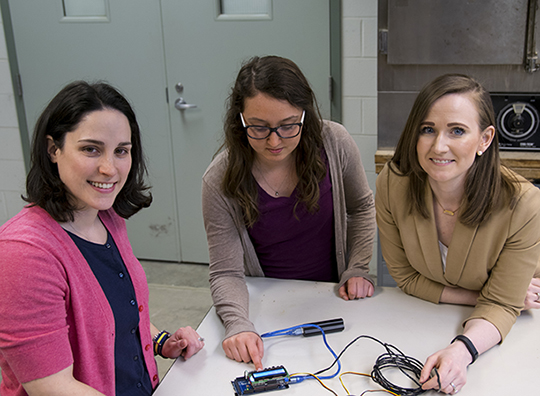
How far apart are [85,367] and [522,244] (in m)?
1.05

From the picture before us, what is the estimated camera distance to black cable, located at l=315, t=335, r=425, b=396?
1.06m

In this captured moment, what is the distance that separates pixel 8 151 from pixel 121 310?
270 cm

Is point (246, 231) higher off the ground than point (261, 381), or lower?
higher

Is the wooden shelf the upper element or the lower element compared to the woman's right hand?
upper

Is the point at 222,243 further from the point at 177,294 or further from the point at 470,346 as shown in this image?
the point at 177,294

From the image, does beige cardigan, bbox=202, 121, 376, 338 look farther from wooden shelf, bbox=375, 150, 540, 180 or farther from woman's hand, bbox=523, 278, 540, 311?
wooden shelf, bbox=375, 150, 540, 180

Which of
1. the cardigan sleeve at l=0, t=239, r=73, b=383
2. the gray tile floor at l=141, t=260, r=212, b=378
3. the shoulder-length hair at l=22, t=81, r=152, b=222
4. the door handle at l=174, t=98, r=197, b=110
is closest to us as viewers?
the cardigan sleeve at l=0, t=239, r=73, b=383

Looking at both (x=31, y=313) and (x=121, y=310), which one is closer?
(x=31, y=313)

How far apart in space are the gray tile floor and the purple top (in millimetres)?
1201

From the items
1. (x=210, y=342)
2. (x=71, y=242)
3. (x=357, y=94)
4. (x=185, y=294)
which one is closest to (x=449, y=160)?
(x=210, y=342)

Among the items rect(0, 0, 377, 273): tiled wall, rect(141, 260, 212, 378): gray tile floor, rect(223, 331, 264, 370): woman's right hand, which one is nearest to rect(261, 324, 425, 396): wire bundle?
rect(223, 331, 264, 370): woman's right hand

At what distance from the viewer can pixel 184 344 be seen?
47.6 inches

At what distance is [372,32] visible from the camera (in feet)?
8.86

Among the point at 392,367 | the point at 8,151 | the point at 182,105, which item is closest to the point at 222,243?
the point at 392,367
